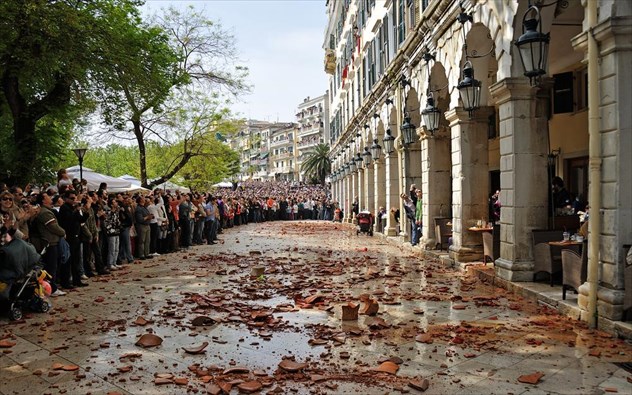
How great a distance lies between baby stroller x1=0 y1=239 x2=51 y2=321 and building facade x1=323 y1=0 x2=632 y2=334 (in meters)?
7.51

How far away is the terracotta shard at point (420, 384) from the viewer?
15.0 ft

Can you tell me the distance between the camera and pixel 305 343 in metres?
6.08

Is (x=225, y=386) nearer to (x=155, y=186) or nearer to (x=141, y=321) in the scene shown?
(x=141, y=321)

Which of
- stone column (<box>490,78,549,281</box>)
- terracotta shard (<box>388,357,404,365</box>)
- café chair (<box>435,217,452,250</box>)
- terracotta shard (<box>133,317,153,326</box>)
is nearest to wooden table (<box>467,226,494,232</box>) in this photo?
stone column (<box>490,78,549,281</box>)

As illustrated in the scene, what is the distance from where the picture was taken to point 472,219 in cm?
1224

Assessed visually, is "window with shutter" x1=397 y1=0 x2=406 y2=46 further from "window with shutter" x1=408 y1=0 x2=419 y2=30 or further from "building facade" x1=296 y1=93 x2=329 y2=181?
"building facade" x1=296 y1=93 x2=329 y2=181

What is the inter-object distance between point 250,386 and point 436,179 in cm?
1114

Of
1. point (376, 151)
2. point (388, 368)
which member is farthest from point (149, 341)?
point (376, 151)

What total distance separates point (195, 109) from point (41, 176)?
15.2 meters

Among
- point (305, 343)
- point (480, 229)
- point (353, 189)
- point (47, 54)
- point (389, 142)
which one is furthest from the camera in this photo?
point (353, 189)

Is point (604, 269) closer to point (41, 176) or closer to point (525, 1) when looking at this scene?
point (525, 1)

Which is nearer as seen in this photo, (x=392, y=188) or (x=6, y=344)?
(x=6, y=344)

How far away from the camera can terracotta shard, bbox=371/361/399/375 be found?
5018 millimetres

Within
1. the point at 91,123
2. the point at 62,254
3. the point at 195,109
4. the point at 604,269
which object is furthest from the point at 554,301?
the point at 195,109
